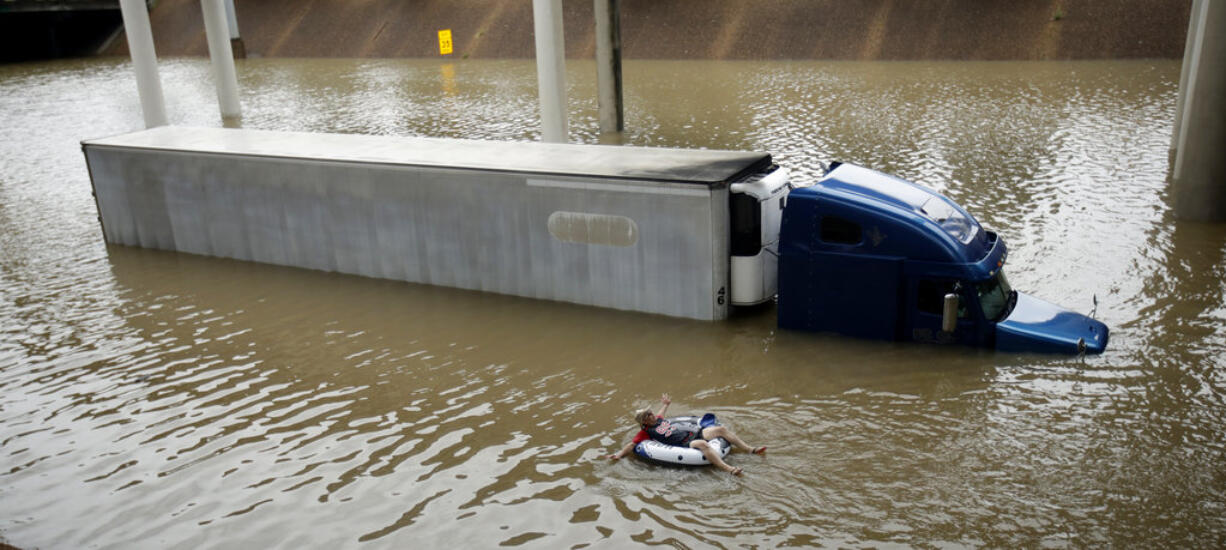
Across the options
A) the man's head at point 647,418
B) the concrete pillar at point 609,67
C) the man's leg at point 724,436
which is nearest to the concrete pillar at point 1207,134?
the man's leg at point 724,436

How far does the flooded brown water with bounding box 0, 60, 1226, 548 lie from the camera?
31.1ft

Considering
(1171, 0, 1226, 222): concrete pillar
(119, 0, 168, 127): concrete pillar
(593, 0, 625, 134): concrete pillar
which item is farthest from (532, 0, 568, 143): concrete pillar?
(1171, 0, 1226, 222): concrete pillar

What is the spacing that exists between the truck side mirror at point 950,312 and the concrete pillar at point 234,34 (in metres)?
52.8

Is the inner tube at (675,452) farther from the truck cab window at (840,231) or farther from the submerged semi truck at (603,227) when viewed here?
the truck cab window at (840,231)

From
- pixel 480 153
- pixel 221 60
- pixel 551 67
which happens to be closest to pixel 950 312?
pixel 480 153

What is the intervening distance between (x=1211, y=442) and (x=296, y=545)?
10.3 metres

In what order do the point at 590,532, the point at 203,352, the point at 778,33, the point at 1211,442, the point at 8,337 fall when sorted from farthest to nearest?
the point at 778,33 < the point at 8,337 < the point at 203,352 < the point at 1211,442 < the point at 590,532

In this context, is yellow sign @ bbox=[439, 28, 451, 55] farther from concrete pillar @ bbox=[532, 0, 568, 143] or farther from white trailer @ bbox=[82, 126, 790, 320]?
white trailer @ bbox=[82, 126, 790, 320]

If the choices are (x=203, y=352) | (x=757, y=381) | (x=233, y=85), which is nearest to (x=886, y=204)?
(x=757, y=381)

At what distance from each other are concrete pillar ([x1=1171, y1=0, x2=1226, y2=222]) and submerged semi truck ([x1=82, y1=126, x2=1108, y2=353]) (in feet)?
24.3

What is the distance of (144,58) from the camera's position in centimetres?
3219

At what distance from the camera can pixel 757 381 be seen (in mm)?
12469

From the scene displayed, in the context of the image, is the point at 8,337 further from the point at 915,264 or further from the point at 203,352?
the point at 915,264

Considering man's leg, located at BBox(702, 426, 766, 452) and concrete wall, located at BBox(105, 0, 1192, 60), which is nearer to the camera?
man's leg, located at BBox(702, 426, 766, 452)
